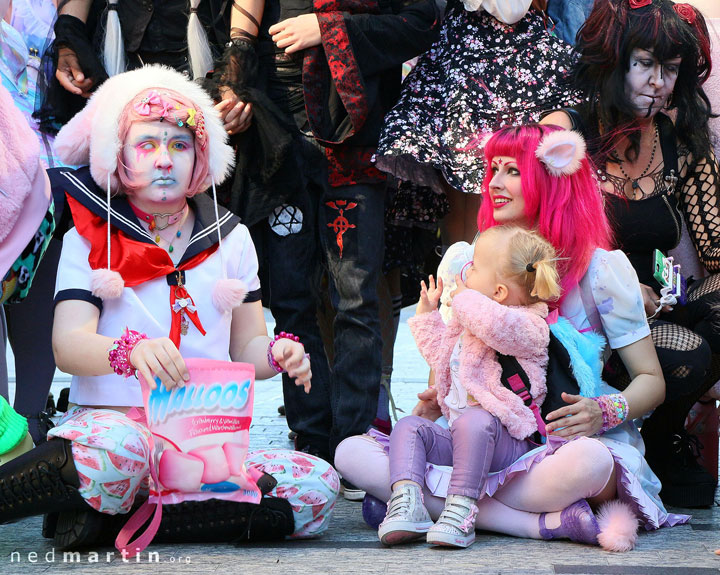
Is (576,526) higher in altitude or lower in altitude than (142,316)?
lower

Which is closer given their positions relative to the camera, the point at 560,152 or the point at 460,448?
the point at 460,448

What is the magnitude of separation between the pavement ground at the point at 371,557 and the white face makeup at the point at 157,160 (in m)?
0.90

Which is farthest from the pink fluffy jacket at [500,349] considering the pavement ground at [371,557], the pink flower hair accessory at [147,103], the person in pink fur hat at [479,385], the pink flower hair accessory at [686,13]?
the pink flower hair accessory at [686,13]

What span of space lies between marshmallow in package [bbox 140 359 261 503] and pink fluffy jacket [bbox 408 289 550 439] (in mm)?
555

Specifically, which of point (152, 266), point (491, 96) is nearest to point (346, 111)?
point (491, 96)

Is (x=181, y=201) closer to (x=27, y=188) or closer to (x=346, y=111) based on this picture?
(x=27, y=188)

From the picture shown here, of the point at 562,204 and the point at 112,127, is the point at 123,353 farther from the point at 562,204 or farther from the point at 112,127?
the point at 562,204

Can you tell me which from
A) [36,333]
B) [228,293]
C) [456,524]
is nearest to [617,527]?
[456,524]

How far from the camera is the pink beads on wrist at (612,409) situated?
8.41ft

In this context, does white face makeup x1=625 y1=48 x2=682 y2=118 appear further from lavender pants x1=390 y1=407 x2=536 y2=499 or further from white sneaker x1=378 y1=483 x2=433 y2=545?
white sneaker x1=378 y1=483 x2=433 y2=545

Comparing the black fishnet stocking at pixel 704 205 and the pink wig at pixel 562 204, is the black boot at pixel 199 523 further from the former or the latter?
the black fishnet stocking at pixel 704 205

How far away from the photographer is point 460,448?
8.15 ft

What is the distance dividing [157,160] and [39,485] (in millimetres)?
867

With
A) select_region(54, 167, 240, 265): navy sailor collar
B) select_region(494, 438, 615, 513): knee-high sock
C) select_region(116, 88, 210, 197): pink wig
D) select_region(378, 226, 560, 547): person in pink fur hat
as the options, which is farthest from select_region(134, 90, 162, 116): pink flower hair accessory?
select_region(494, 438, 615, 513): knee-high sock
